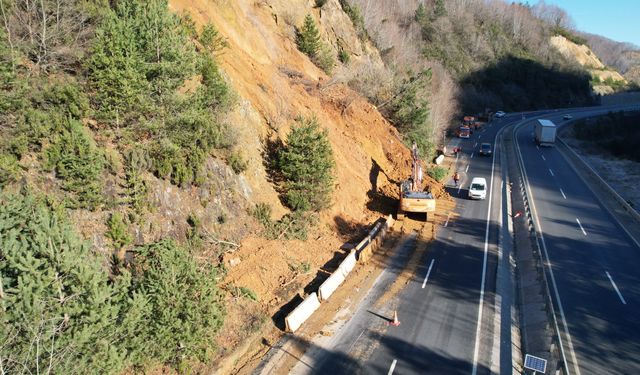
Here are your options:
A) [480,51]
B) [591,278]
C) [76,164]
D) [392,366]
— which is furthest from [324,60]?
[480,51]

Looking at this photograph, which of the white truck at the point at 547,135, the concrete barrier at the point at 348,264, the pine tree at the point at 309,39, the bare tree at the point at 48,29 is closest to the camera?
the bare tree at the point at 48,29

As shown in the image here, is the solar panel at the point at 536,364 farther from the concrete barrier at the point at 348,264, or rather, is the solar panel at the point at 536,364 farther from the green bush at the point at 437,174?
the green bush at the point at 437,174

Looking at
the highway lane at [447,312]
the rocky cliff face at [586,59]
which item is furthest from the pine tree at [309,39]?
the rocky cliff face at [586,59]

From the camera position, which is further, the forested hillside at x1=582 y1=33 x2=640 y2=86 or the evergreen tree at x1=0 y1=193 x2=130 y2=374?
the forested hillside at x1=582 y1=33 x2=640 y2=86

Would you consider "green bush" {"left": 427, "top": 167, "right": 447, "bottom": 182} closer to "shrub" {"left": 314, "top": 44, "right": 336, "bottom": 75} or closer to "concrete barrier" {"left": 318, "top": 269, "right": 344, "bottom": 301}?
"shrub" {"left": 314, "top": 44, "right": 336, "bottom": 75}

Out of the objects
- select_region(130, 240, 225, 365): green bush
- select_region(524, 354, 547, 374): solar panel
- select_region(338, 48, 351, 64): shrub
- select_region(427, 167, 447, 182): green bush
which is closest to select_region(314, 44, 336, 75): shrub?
select_region(338, 48, 351, 64): shrub

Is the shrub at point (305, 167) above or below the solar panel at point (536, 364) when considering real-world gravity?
above
